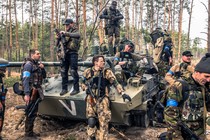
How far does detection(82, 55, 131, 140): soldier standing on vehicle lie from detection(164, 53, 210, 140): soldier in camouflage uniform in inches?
101

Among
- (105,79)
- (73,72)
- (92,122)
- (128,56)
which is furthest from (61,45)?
(92,122)

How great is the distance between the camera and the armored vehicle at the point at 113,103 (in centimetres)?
642

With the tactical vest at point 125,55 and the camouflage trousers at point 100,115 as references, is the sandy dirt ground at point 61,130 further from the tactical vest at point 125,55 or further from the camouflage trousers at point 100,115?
the tactical vest at point 125,55

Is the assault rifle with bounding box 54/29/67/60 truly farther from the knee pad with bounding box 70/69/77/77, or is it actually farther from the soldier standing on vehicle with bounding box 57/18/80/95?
the knee pad with bounding box 70/69/77/77

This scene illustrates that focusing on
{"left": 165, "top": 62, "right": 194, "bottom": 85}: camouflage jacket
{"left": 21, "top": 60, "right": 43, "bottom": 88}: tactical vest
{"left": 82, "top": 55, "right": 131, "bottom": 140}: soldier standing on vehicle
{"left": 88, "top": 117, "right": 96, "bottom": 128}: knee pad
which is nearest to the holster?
{"left": 21, "top": 60, "right": 43, "bottom": 88}: tactical vest

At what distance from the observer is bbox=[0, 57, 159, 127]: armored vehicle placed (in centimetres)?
642

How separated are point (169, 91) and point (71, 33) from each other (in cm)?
393

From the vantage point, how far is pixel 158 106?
4.05 metres

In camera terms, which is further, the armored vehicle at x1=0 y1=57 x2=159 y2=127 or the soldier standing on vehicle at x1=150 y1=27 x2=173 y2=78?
the soldier standing on vehicle at x1=150 y1=27 x2=173 y2=78

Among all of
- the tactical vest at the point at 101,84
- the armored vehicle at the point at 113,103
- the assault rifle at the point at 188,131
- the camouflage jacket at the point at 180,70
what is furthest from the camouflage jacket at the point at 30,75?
the assault rifle at the point at 188,131

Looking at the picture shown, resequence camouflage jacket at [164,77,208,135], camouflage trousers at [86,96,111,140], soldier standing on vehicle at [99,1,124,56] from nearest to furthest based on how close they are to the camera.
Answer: camouflage jacket at [164,77,208,135]
camouflage trousers at [86,96,111,140]
soldier standing on vehicle at [99,1,124,56]

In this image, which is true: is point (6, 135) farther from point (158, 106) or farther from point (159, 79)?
point (159, 79)

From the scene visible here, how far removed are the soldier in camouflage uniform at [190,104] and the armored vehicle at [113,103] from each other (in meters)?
2.95

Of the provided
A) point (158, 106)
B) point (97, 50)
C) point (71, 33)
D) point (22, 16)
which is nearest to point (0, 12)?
point (22, 16)
